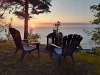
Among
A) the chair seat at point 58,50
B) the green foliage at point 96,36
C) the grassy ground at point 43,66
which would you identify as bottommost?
the grassy ground at point 43,66

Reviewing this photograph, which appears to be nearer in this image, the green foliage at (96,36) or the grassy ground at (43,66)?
the grassy ground at (43,66)

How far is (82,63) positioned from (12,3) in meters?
8.29

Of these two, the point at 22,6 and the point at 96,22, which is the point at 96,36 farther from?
the point at 22,6

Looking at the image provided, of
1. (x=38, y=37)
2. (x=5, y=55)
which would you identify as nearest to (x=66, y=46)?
(x=5, y=55)

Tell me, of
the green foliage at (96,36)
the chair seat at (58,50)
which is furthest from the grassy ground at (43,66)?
the green foliage at (96,36)

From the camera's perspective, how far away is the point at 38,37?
1758 cm

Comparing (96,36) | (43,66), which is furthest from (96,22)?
(43,66)

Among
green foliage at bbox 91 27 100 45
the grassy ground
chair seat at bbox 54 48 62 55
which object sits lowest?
the grassy ground

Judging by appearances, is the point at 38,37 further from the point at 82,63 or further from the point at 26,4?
the point at 82,63

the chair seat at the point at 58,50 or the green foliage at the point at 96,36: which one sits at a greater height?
the green foliage at the point at 96,36

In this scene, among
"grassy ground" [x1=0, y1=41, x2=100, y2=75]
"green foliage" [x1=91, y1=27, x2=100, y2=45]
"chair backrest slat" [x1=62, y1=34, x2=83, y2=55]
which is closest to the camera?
"grassy ground" [x1=0, y1=41, x2=100, y2=75]

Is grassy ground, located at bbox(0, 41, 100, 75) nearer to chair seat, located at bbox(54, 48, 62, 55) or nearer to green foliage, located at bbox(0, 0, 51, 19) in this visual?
chair seat, located at bbox(54, 48, 62, 55)

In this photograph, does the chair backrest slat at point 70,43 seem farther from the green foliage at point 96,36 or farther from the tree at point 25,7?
the tree at point 25,7

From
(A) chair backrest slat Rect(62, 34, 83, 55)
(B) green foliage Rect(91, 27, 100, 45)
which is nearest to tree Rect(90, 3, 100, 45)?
(B) green foliage Rect(91, 27, 100, 45)
